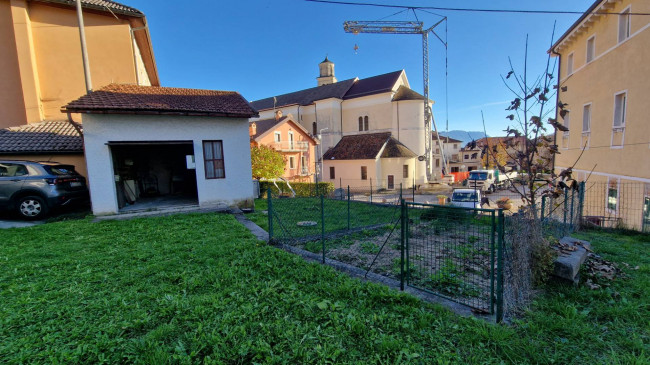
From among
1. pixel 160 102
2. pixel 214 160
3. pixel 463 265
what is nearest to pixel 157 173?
pixel 160 102

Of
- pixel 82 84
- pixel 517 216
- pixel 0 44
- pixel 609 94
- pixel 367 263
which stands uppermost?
pixel 0 44

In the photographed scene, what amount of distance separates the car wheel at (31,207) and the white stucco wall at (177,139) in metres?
1.43

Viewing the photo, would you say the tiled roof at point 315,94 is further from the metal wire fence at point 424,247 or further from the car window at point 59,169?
the metal wire fence at point 424,247

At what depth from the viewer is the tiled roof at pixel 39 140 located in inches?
406

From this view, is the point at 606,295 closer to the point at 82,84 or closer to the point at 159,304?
the point at 159,304

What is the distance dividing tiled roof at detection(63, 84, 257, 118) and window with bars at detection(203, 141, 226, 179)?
120 cm

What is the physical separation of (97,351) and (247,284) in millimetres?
1741

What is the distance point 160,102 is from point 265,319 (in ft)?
31.7

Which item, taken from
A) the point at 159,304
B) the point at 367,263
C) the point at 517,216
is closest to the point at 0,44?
the point at 159,304

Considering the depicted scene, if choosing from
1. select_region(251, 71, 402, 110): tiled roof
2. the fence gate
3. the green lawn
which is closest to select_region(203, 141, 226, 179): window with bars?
the green lawn

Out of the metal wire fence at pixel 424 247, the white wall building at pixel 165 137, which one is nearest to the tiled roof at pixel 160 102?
the white wall building at pixel 165 137

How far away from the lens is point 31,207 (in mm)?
8438

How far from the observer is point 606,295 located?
3572 millimetres

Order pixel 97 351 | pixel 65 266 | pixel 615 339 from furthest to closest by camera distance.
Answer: pixel 65 266 → pixel 615 339 → pixel 97 351
